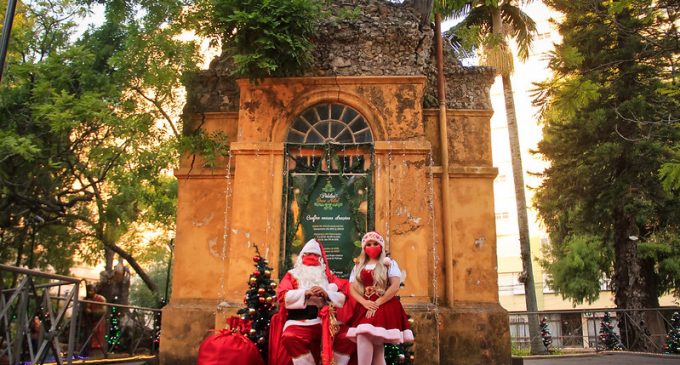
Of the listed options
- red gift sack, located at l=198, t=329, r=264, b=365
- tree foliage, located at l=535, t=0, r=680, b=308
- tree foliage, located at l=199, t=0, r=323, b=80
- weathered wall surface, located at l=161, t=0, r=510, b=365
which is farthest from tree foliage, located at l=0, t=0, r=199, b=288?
tree foliage, located at l=535, t=0, r=680, b=308

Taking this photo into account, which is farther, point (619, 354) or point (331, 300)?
point (619, 354)

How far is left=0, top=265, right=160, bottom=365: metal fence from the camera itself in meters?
6.45

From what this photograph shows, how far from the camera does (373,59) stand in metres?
11.8

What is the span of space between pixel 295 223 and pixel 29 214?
38.1ft

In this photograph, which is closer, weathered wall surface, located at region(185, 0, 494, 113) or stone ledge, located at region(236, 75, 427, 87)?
stone ledge, located at region(236, 75, 427, 87)

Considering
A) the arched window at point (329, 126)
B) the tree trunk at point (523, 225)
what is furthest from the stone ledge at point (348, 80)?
the tree trunk at point (523, 225)

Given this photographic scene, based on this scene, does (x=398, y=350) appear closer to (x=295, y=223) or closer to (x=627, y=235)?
(x=295, y=223)

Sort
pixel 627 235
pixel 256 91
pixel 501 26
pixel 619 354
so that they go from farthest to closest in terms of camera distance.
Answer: pixel 501 26 → pixel 627 235 → pixel 619 354 → pixel 256 91

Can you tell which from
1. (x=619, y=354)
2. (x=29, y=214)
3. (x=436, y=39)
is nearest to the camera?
(x=436, y=39)

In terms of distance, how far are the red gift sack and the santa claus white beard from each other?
1292mm

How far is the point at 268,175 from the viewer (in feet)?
37.0

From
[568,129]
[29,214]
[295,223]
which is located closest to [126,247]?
[29,214]

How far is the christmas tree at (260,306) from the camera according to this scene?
8.77m

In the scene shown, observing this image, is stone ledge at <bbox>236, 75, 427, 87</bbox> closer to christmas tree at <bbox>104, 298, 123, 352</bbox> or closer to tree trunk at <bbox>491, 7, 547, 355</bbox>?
tree trunk at <bbox>491, 7, 547, 355</bbox>
